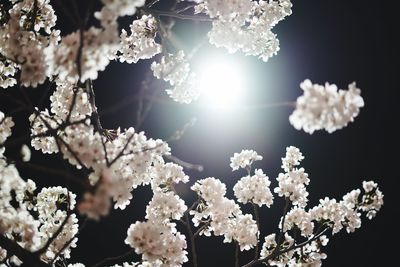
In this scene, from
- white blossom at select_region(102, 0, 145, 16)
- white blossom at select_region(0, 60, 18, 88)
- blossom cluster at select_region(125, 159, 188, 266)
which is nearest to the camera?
white blossom at select_region(102, 0, 145, 16)

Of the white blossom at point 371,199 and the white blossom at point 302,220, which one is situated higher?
the white blossom at point 371,199

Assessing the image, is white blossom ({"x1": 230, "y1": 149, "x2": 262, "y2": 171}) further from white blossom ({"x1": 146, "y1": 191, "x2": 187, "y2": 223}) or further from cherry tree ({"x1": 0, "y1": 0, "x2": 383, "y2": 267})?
white blossom ({"x1": 146, "y1": 191, "x2": 187, "y2": 223})

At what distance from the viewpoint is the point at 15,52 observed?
366 cm

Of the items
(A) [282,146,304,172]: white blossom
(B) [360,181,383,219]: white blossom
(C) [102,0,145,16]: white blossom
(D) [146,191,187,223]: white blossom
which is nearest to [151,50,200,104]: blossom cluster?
(D) [146,191,187,223]: white blossom

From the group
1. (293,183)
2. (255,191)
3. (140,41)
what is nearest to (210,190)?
(255,191)

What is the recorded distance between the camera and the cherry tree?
3.22 m

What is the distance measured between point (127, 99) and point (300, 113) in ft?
4.00

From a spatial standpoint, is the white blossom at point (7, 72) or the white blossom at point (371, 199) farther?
the white blossom at point (371, 199)

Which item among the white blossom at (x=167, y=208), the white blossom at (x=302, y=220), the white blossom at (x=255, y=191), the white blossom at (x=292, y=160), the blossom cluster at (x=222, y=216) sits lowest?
the white blossom at (x=167, y=208)

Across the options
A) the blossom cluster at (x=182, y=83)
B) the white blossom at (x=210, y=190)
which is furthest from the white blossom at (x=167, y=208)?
the blossom cluster at (x=182, y=83)

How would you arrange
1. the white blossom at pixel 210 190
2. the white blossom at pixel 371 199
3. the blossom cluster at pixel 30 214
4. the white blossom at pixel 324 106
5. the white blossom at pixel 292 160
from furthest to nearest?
the white blossom at pixel 292 160 < the white blossom at pixel 210 190 < the white blossom at pixel 371 199 < the blossom cluster at pixel 30 214 < the white blossom at pixel 324 106

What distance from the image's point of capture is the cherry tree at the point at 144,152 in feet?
10.6

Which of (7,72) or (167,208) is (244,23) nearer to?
(167,208)

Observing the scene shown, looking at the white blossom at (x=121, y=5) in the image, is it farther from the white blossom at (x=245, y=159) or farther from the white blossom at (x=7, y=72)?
the white blossom at (x=245, y=159)
